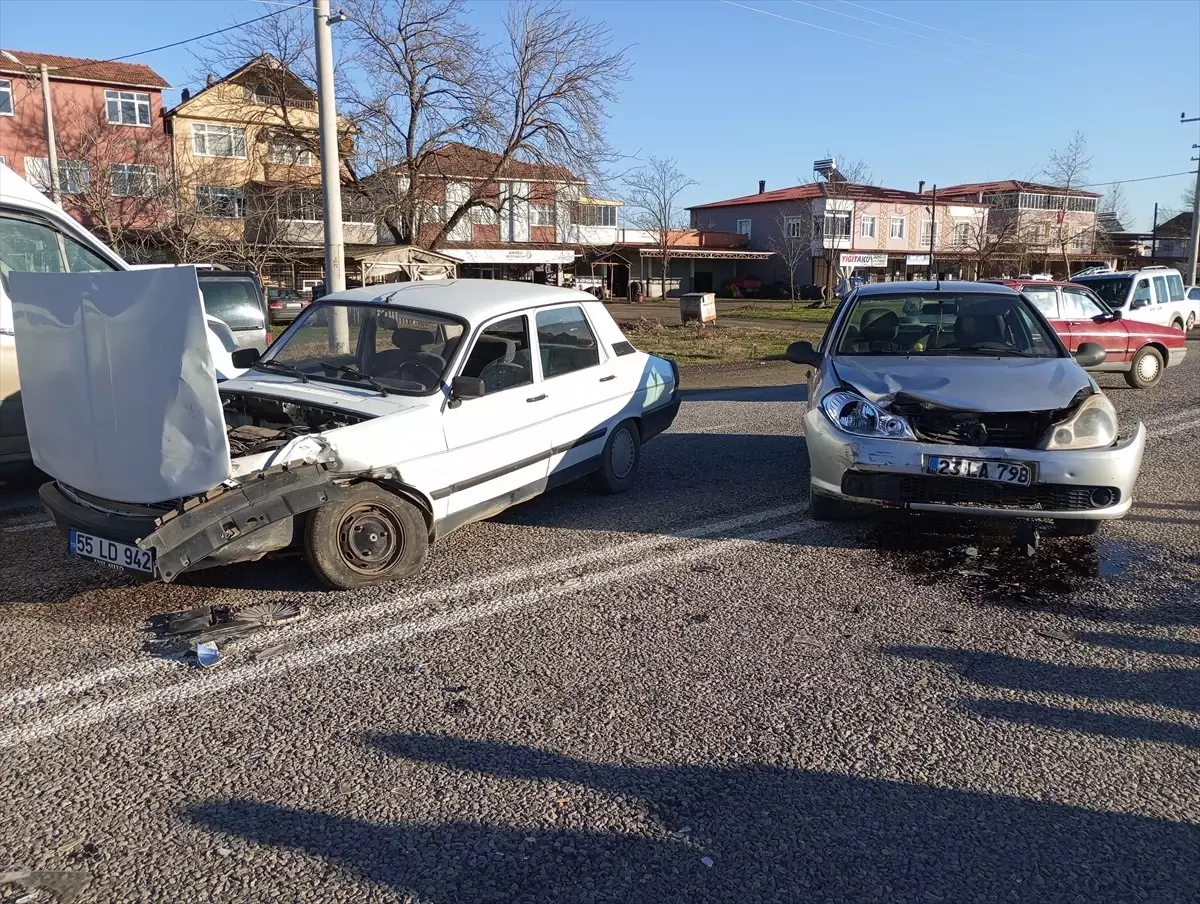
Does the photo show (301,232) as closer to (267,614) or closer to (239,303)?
(239,303)

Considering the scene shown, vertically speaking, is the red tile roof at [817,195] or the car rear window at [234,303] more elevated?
the red tile roof at [817,195]

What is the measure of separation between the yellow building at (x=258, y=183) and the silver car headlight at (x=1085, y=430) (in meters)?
25.3

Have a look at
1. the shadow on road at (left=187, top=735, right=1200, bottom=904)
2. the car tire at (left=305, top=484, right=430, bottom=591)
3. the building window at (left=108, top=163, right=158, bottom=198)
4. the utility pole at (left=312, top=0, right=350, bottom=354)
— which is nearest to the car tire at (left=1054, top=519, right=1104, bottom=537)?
the shadow on road at (left=187, top=735, right=1200, bottom=904)

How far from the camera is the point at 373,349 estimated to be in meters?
6.03

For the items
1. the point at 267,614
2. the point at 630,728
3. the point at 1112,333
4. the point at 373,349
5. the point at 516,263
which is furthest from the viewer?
the point at 516,263

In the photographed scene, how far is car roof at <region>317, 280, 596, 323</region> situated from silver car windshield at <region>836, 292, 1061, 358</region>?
85.9 inches

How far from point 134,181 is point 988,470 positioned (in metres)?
33.8

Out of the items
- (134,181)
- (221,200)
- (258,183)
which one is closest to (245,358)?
(258,183)

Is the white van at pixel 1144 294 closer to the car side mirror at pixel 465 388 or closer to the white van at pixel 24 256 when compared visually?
the car side mirror at pixel 465 388

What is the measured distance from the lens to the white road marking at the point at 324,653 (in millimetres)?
3646

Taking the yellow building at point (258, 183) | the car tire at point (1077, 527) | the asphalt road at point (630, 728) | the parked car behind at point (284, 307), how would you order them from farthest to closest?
the yellow building at point (258, 183) → the parked car behind at point (284, 307) → the car tire at point (1077, 527) → the asphalt road at point (630, 728)

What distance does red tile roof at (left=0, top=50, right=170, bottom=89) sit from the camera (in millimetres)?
42531

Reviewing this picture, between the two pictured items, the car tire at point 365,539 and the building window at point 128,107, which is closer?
the car tire at point 365,539

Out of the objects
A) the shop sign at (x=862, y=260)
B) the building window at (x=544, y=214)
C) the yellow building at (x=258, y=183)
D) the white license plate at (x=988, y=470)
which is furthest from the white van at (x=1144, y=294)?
the shop sign at (x=862, y=260)
